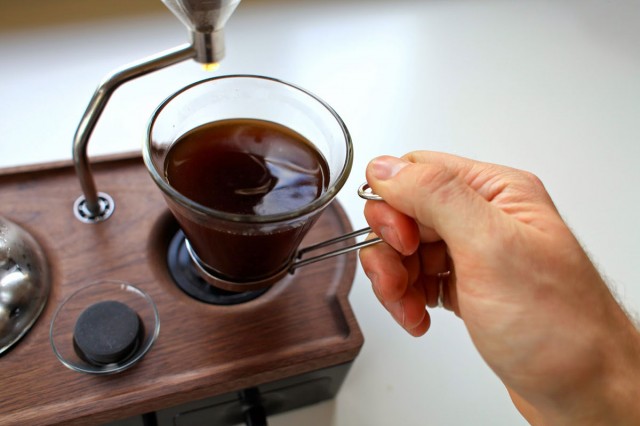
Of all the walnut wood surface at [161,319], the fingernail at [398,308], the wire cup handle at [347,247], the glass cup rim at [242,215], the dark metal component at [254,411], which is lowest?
the dark metal component at [254,411]

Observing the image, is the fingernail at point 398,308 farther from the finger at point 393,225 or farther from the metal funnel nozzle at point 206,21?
the metal funnel nozzle at point 206,21

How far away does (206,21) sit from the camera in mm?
485

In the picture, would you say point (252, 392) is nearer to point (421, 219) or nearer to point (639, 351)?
point (421, 219)

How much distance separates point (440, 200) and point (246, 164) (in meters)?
0.22

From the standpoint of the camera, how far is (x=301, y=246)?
2.17ft

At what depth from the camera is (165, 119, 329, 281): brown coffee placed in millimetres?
528

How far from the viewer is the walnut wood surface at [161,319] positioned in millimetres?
521

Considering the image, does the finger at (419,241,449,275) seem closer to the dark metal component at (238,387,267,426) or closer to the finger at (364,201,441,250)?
the finger at (364,201,441,250)

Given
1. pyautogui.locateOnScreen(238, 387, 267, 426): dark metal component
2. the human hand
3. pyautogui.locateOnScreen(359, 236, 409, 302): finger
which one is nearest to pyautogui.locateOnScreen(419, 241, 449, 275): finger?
pyautogui.locateOnScreen(359, 236, 409, 302): finger

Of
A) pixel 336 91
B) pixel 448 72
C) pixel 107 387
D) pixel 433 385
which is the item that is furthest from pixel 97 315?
pixel 448 72

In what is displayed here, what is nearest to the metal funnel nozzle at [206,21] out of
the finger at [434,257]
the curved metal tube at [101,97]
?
the curved metal tube at [101,97]

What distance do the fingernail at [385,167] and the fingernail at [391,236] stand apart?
6 cm

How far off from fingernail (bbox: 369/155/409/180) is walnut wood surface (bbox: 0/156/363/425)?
167 mm

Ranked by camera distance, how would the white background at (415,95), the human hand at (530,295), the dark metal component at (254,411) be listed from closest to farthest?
1. the human hand at (530,295)
2. the dark metal component at (254,411)
3. the white background at (415,95)
